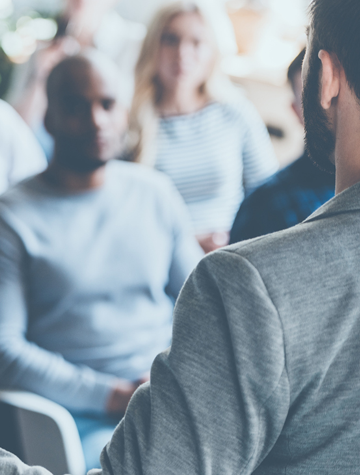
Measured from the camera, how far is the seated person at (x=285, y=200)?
0.95 meters

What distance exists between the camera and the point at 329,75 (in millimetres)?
501

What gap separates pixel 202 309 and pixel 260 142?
69.4 inches

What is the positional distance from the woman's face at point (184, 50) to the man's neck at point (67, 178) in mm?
872

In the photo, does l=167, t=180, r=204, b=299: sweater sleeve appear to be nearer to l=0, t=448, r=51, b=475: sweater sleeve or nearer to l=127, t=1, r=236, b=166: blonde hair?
l=127, t=1, r=236, b=166: blonde hair

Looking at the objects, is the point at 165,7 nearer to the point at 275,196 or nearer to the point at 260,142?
the point at 260,142

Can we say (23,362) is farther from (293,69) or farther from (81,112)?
(293,69)

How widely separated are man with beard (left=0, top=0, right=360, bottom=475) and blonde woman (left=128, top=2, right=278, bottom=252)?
152 centimetres

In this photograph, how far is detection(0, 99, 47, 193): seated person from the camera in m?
1.84

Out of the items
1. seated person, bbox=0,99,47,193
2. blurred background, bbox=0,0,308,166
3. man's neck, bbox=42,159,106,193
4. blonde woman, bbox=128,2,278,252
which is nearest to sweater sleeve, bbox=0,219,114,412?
man's neck, bbox=42,159,106,193

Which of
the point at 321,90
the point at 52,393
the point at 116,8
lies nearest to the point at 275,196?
the point at 321,90

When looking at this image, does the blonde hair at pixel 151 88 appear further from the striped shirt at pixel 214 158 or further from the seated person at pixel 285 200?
the seated person at pixel 285 200

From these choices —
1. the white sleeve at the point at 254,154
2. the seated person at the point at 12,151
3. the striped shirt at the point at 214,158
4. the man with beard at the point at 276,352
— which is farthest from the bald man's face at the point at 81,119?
the man with beard at the point at 276,352

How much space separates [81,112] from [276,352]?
3.67 ft

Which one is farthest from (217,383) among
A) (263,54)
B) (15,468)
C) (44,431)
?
(263,54)
